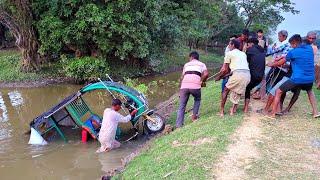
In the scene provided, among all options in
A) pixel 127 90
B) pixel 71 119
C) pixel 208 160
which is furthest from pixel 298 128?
pixel 71 119

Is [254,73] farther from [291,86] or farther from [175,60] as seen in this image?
[175,60]

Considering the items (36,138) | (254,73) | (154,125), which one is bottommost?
(36,138)

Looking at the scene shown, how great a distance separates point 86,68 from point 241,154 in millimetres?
14780

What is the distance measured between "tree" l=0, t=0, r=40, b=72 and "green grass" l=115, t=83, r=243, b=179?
579 inches

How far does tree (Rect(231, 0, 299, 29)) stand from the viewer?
3509cm

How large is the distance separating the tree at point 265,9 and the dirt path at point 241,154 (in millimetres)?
27844

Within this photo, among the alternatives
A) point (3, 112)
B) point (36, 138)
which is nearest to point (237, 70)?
point (36, 138)

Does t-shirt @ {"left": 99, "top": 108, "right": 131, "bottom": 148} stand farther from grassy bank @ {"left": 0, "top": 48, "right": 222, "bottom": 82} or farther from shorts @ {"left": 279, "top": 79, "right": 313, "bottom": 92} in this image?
grassy bank @ {"left": 0, "top": 48, "right": 222, "bottom": 82}

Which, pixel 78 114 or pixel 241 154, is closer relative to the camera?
pixel 241 154

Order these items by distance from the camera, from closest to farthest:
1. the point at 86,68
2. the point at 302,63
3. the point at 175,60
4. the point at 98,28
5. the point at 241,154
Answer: the point at 241,154
the point at 302,63
the point at 98,28
the point at 86,68
the point at 175,60

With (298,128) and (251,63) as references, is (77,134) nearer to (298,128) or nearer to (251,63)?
(251,63)

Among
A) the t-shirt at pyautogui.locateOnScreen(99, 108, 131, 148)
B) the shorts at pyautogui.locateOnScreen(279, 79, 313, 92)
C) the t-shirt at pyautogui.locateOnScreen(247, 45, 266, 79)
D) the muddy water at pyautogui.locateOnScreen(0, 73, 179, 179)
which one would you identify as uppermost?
the t-shirt at pyautogui.locateOnScreen(247, 45, 266, 79)

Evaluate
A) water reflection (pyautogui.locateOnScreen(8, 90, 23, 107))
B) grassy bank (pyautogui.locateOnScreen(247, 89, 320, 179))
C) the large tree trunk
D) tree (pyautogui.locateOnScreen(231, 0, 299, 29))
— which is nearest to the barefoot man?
grassy bank (pyautogui.locateOnScreen(247, 89, 320, 179))

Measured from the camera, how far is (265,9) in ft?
117
